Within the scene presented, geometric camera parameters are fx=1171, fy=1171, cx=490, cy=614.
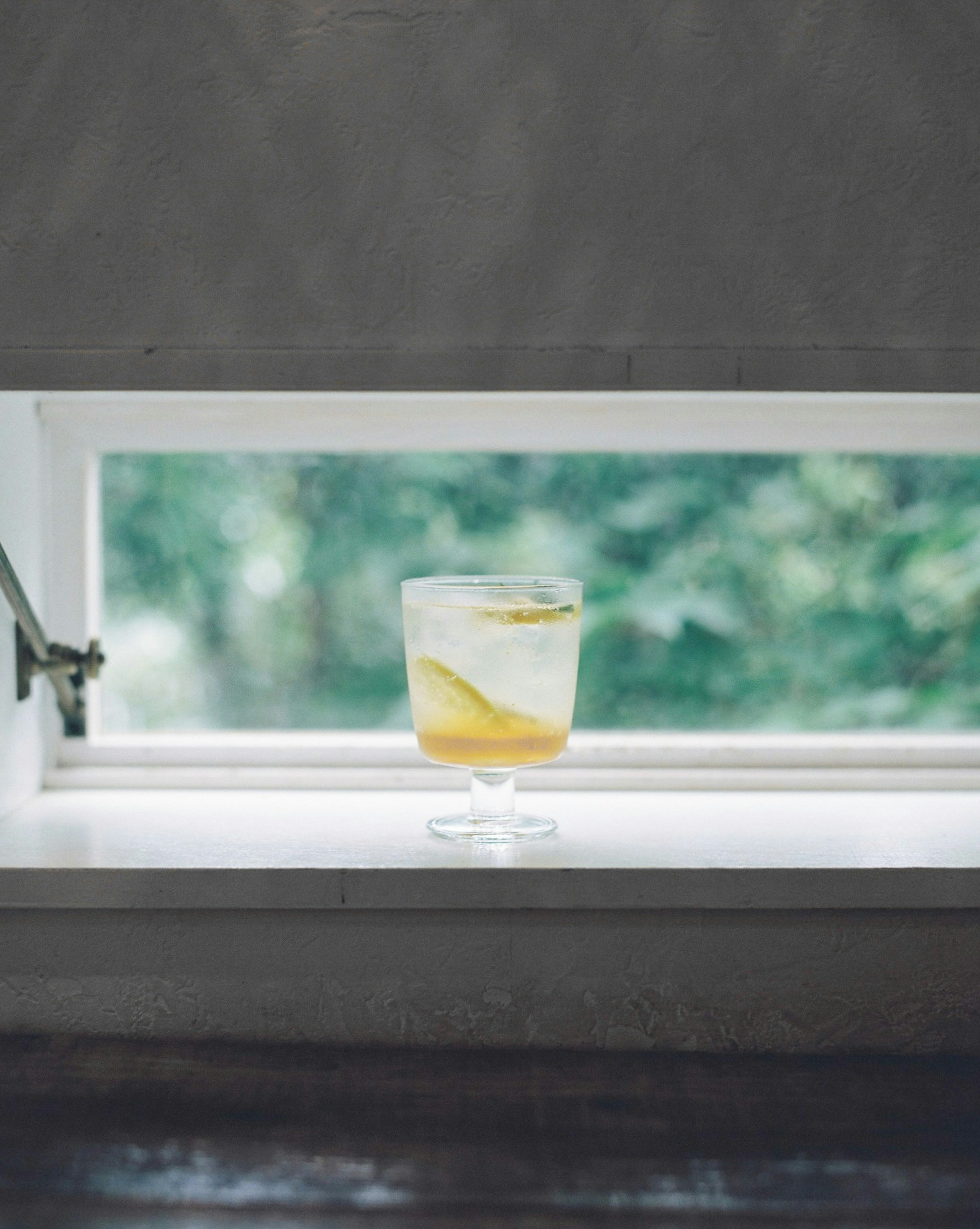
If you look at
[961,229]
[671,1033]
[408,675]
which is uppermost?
[961,229]

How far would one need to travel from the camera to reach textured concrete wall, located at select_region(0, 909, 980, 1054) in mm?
927

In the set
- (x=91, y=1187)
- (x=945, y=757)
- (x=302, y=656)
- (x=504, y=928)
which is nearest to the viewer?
(x=91, y=1187)

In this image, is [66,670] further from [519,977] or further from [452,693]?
[519,977]

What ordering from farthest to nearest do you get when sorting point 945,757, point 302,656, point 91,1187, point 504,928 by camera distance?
point 302,656 < point 945,757 < point 504,928 < point 91,1187

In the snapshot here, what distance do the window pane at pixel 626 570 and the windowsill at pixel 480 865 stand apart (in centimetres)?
89

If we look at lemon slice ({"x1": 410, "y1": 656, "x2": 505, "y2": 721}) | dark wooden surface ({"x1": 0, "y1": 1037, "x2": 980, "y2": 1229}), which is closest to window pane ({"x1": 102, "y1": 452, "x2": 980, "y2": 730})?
lemon slice ({"x1": 410, "y1": 656, "x2": 505, "y2": 721})

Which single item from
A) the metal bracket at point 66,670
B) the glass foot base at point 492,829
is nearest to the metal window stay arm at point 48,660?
the metal bracket at point 66,670

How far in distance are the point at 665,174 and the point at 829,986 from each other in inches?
26.2

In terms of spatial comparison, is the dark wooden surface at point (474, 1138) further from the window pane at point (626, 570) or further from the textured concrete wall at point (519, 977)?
the window pane at point (626, 570)

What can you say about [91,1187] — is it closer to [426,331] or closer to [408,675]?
[408,675]

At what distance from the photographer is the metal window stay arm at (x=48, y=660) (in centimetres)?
110

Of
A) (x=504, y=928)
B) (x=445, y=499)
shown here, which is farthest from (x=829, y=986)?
(x=445, y=499)

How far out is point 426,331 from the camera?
3.12 ft

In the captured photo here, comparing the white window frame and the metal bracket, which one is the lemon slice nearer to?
the white window frame
